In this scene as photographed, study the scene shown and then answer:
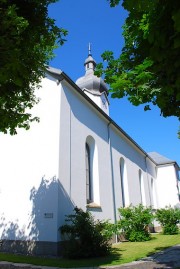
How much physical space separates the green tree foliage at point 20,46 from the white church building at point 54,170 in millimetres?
4755

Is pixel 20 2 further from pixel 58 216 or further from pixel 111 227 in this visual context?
pixel 111 227

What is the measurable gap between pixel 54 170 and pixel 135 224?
723cm

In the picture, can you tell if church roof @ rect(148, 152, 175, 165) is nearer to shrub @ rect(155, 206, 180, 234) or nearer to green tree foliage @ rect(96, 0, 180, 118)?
shrub @ rect(155, 206, 180, 234)

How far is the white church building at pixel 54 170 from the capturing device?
11406 millimetres

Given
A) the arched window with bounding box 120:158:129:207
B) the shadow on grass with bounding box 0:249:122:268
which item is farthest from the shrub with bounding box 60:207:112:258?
the arched window with bounding box 120:158:129:207

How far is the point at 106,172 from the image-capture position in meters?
16.7

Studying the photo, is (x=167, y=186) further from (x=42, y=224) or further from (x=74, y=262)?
(x=74, y=262)

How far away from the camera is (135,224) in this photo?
A: 16250 mm

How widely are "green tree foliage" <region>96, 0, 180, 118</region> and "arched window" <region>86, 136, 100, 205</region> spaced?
10.8m

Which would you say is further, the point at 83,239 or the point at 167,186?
the point at 167,186

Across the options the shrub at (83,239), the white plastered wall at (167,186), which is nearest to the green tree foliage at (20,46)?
the shrub at (83,239)

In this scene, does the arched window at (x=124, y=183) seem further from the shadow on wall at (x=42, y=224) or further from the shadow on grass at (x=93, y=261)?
the shadow on grass at (x=93, y=261)

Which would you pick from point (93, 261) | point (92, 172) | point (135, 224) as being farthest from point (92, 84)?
point (93, 261)

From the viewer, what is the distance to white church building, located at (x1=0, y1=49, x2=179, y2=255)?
11.4m
